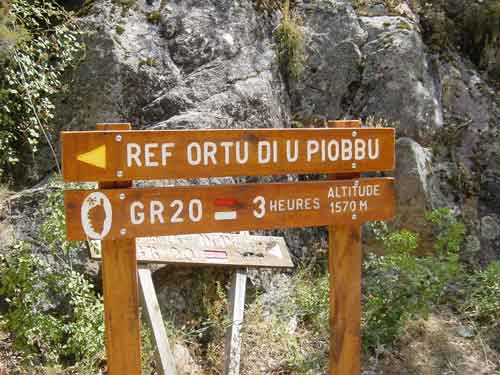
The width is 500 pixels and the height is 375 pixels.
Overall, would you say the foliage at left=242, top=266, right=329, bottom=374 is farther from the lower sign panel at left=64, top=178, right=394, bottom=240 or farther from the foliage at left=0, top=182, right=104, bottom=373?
the lower sign panel at left=64, top=178, right=394, bottom=240

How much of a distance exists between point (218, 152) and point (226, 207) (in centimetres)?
28

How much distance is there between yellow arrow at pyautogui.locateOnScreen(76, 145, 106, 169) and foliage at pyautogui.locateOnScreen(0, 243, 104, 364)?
58.5 inches

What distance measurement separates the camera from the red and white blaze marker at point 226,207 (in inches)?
98.6

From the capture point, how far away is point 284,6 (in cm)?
586

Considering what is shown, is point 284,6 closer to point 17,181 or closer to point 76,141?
point 17,181

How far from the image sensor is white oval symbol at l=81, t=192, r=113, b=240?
2.31m

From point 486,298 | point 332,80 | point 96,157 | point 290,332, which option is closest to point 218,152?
point 96,157

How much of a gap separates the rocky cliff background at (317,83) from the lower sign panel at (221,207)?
1.73 metres

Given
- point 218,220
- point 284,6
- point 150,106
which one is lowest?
point 218,220

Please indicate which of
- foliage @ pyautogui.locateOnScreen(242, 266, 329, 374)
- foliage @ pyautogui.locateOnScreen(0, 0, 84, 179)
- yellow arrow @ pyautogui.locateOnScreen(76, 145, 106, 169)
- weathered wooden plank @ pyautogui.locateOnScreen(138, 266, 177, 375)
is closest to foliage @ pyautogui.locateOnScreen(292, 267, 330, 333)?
foliage @ pyautogui.locateOnScreen(242, 266, 329, 374)

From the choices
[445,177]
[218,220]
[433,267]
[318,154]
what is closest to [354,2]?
[445,177]

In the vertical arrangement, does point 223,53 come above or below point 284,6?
below

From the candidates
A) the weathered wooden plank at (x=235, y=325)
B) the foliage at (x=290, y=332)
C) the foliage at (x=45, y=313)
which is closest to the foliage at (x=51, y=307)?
the foliage at (x=45, y=313)

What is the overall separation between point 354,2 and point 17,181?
4542 millimetres
